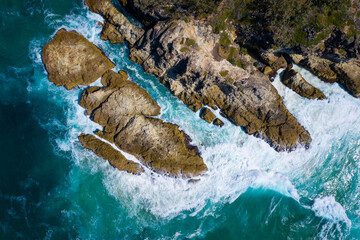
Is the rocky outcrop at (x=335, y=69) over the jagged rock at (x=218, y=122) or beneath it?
over

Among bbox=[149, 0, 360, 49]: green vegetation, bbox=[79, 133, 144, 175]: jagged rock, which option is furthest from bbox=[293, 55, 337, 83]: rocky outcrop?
bbox=[79, 133, 144, 175]: jagged rock

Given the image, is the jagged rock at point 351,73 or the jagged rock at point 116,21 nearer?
the jagged rock at point 351,73

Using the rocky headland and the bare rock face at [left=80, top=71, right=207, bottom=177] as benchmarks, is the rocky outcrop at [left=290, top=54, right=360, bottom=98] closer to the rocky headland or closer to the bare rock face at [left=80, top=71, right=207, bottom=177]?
the rocky headland

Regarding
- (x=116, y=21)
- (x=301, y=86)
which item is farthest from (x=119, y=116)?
(x=301, y=86)

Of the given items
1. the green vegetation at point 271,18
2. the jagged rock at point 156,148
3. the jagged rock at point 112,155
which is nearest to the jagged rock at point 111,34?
the green vegetation at point 271,18

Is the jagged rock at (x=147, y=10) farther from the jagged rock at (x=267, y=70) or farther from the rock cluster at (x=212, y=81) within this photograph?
the jagged rock at (x=267, y=70)

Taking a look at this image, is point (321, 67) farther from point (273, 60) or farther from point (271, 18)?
point (271, 18)
